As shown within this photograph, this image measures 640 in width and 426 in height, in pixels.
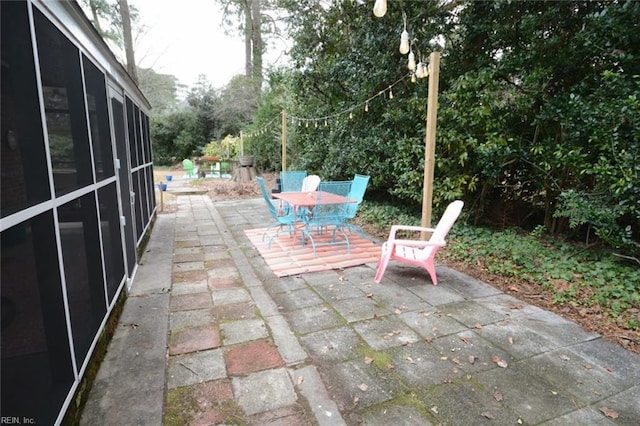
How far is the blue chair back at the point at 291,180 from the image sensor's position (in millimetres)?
6559

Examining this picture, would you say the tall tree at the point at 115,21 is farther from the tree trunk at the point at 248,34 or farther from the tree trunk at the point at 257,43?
the tree trunk at the point at 257,43

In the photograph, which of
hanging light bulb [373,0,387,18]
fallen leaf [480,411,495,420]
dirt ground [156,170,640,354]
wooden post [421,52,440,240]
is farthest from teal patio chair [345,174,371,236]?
fallen leaf [480,411,495,420]

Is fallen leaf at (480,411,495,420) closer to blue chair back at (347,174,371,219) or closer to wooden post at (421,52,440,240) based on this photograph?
wooden post at (421,52,440,240)

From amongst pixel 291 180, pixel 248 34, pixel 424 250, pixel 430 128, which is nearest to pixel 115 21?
pixel 248 34

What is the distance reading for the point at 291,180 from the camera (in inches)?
262

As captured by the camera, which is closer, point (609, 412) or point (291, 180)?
point (609, 412)

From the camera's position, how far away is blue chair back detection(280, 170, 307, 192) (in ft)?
21.5

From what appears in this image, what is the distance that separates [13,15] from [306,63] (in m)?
7.16

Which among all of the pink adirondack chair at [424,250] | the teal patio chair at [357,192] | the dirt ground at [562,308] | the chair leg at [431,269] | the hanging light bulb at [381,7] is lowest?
the dirt ground at [562,308]

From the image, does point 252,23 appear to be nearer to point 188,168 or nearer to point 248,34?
point 248,34

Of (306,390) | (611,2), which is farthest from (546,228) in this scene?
(306,390)

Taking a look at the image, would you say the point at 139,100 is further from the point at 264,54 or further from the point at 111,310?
the point at 264,54

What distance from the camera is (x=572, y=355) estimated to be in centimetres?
228

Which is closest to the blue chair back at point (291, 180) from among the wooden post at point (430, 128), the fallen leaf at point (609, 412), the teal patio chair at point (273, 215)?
the teal patio chair at point (273, 215)
